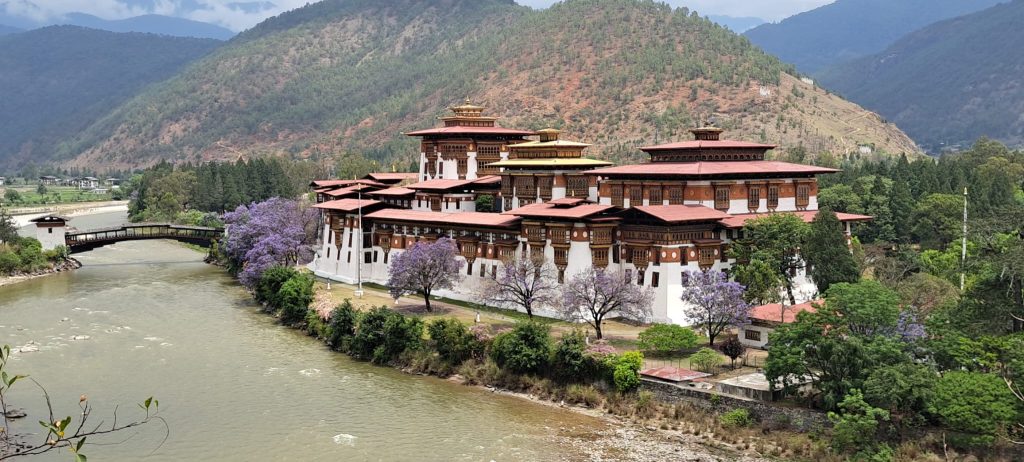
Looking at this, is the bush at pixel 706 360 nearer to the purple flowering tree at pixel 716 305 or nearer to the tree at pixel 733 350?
the tree at pixel 733 350

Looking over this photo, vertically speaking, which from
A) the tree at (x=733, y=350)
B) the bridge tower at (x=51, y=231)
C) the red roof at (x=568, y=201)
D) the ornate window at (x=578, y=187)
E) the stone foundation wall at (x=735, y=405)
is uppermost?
the ornate window at (x=578, y=187)

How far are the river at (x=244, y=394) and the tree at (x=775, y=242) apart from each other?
17321 mm

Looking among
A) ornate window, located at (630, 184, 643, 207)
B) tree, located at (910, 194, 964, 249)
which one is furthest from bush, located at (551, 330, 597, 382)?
tree, located at (910, 194, 964, 249)

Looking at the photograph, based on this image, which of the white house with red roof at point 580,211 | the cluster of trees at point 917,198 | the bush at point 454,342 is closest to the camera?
the bush at point 454,342

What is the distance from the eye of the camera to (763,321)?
170ft

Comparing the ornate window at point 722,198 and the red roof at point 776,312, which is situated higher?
the ornate window at point 722,198

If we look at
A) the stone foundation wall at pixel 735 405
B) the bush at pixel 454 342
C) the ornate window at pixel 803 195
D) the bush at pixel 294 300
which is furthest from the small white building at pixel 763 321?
the bush at pixel 294 300

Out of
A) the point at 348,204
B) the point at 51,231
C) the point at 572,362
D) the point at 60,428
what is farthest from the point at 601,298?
the point at 51,231

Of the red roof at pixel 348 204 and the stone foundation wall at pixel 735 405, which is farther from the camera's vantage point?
the red roof at pixel 348 204

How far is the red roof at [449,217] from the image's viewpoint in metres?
67.0

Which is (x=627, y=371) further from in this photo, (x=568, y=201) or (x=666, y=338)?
(x=568, y=201)

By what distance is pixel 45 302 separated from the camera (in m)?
77.0

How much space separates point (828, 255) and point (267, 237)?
1744 inches

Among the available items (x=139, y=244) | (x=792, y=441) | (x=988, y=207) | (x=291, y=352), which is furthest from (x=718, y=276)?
(x=139, y=244)
